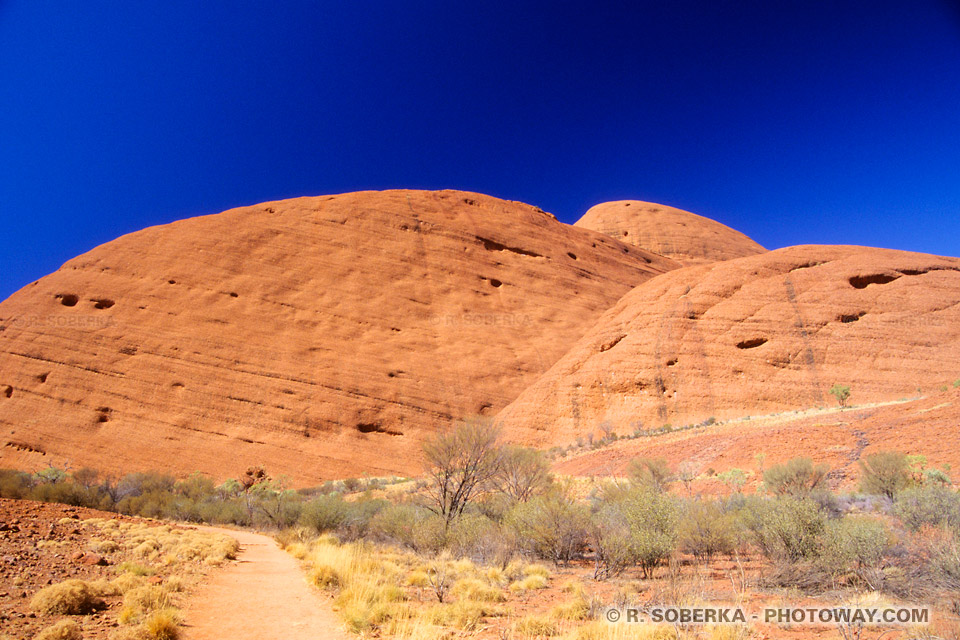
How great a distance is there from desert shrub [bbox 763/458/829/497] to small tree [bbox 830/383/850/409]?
41.0 ft

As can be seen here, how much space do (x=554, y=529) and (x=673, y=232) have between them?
64.0 meters

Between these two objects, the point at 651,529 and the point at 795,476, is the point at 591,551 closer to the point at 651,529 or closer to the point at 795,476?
the point at 651,529

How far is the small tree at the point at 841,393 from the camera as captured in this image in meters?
21.9

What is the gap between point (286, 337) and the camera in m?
31.4

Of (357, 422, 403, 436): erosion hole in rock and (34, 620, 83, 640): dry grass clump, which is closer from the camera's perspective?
(34, 620, 83, 640): dry grass clump

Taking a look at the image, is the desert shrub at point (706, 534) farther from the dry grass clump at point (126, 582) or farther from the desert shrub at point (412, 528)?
the dry grass clump at point (126, 582)

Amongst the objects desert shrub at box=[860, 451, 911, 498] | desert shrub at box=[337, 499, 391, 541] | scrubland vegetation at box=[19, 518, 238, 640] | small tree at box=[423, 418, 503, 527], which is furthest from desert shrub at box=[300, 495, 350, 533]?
desert shrub at box=[860, 451, 911, 498]

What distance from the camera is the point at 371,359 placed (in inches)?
1225

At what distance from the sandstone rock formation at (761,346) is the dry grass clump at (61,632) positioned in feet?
76.8

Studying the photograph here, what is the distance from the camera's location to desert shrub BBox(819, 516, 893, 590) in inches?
210

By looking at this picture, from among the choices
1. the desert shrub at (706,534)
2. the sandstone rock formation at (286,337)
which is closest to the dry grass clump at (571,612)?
the desert shrub at (706,534)

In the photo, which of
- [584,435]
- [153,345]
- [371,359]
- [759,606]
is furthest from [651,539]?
[153,345]

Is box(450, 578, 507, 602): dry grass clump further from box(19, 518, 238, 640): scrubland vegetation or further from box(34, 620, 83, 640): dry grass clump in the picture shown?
box(34, 620, 83, 640): dry grass clump

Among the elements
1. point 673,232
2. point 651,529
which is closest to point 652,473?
point 651,529
